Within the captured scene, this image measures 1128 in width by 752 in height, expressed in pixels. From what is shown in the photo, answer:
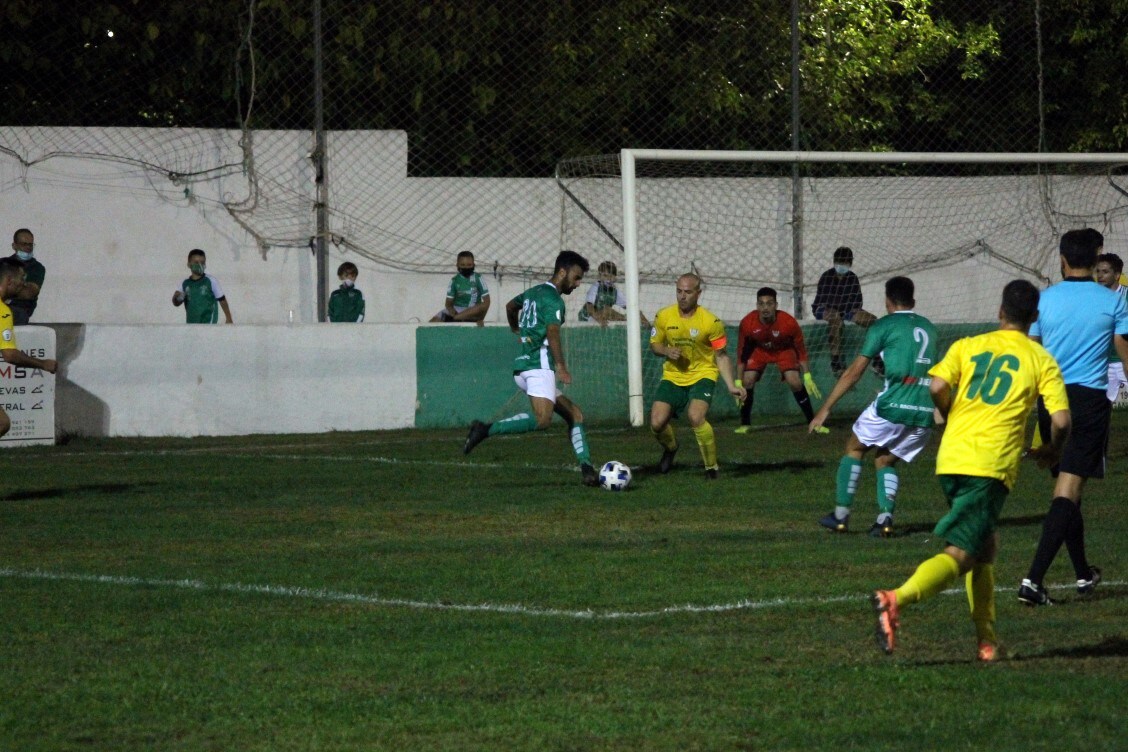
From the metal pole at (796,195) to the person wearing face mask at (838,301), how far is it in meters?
0.60

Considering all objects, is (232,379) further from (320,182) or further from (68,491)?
(68,491)

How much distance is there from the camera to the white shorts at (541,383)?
544 inches

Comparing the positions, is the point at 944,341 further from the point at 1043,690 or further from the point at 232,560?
the point at 1043,690

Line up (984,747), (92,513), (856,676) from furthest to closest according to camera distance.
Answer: (92,513) → (856,676) → (984,747)

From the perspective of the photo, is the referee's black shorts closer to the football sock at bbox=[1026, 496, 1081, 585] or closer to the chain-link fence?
the football sock at bbox=[1026, 496, 1081, 585]

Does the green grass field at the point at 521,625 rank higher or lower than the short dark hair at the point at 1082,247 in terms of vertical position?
lower

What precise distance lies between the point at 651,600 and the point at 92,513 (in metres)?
→ 5.43

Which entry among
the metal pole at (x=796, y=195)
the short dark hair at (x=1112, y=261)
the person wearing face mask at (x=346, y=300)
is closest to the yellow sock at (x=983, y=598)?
the short dark hair at (x=1112, y=261)

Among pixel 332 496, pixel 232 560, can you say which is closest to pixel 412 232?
pixel 332 496

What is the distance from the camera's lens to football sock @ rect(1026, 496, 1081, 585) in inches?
322

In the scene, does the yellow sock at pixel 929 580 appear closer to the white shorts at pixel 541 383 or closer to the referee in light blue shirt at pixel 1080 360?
the referee in light blue shirt at pixel 1080 360

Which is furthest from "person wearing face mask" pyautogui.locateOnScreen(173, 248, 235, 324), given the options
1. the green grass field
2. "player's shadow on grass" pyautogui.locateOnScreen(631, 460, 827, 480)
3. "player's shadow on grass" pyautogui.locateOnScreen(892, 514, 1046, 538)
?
"player's shadow on grass" pyautogui.locateOnScreen(892, 514, 1046, 538)

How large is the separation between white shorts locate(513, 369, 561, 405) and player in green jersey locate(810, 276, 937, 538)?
328 cm

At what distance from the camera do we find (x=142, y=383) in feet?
63.6
